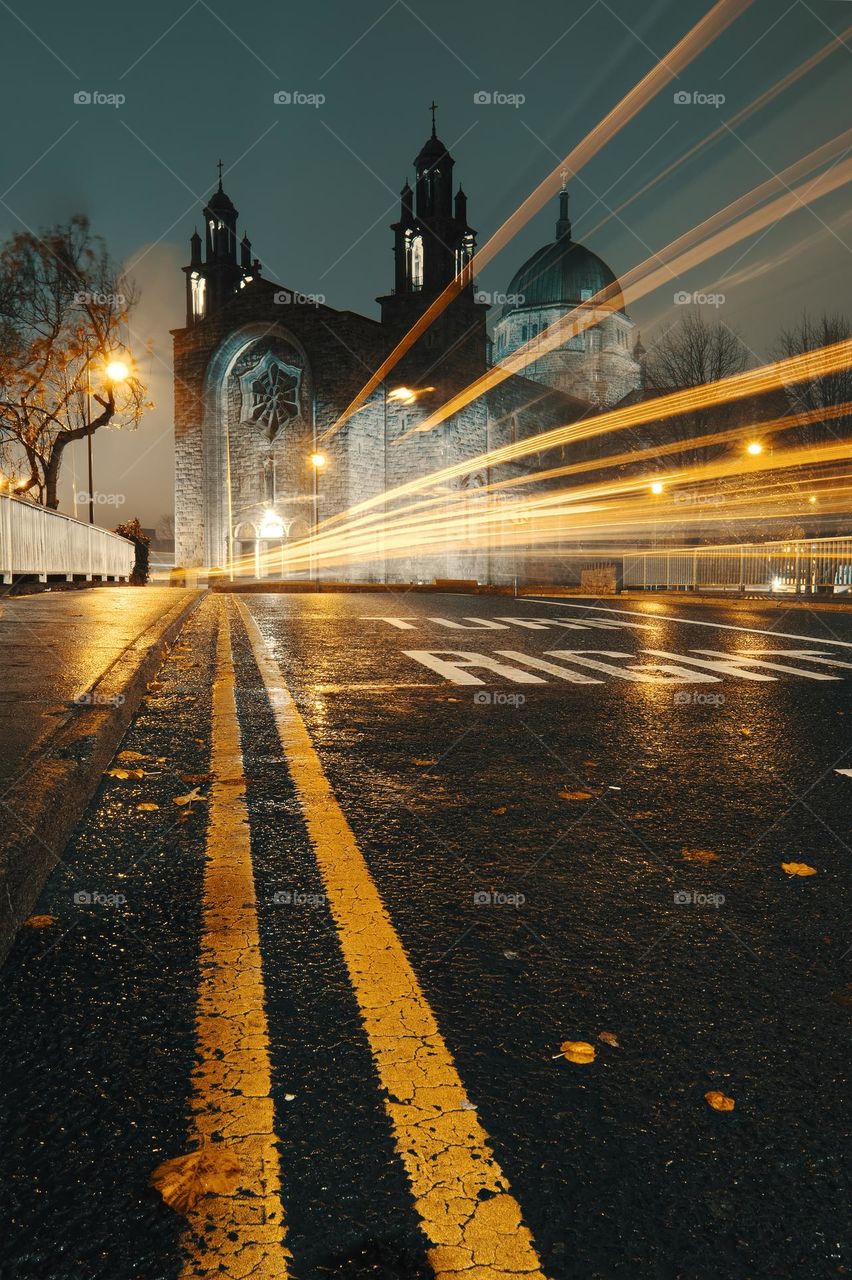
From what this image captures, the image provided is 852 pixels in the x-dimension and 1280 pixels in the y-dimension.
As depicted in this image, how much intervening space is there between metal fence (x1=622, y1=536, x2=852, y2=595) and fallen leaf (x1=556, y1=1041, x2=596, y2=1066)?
2863cm

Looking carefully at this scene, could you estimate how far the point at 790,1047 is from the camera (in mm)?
2160

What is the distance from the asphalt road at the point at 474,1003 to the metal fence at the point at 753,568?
25.2 meters

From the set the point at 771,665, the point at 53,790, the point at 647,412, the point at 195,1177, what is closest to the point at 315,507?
the point at 647,412

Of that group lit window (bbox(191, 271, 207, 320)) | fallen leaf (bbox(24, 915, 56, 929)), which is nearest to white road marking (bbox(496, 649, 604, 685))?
fallen leaf (bbox(24, 915, 56, 929))

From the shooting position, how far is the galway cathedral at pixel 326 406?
54.4 metres

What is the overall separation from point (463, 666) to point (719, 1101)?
733 centimetres

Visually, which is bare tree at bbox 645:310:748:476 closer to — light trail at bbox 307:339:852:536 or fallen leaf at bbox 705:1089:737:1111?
light trail at bbox 307:339:852:536

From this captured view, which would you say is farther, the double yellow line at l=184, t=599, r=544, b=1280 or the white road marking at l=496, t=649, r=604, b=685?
the white road marking at l=496, t=649, r=604, b=685

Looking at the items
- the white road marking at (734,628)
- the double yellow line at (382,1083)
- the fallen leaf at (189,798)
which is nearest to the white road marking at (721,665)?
the white road marking at (734,628)

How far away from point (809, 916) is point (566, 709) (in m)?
3.88

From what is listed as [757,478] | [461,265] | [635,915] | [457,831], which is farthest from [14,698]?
[461,265]

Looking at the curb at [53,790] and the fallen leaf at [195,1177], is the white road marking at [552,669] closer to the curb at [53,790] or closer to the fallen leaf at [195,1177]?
the curb at [53,790]

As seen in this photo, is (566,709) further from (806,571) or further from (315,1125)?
(806,571)

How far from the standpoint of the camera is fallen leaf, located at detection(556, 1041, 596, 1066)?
2105 millimetres
